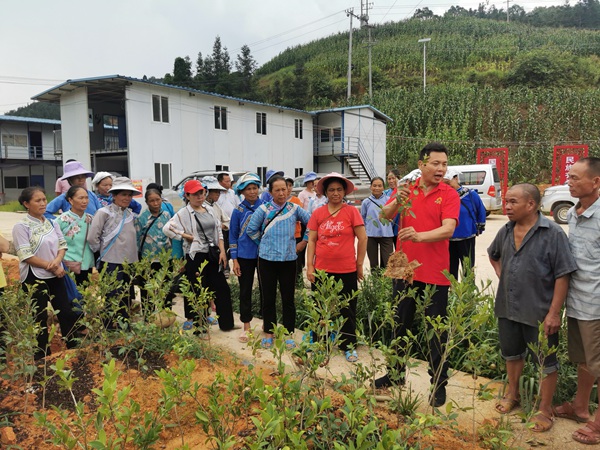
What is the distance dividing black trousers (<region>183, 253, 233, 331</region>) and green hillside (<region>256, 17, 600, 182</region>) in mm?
24918

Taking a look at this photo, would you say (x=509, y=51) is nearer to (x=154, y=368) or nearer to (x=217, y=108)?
(x=217, y=108)

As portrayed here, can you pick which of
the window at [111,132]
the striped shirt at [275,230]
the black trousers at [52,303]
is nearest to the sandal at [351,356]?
the striped shirt at [275,230]

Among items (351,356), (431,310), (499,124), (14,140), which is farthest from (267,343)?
(14,140)

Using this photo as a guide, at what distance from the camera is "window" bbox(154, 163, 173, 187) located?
61.1ft

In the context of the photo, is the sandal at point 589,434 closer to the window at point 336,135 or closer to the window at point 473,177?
the window at point 473,177

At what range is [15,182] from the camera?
2866 centimetres

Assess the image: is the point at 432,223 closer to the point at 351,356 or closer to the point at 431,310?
the point at 431,310

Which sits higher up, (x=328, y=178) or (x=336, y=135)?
(x=336, y=135)

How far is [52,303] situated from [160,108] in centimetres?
1632

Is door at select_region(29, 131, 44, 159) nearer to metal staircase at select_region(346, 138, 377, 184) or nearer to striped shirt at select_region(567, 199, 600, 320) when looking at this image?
metal staircase at select_region(346, 138, 377, 184)

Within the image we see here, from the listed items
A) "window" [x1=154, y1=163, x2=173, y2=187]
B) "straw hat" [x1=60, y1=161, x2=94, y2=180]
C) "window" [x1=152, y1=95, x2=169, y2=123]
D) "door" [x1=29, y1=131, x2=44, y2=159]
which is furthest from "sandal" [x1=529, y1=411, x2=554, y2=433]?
"door" [x1=29, y1=131, x2=44, y2=159]

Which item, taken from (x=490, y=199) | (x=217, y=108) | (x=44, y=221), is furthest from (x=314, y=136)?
(x=44, y=221)

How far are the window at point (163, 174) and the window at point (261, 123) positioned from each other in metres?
6.30

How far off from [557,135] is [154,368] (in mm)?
32464
